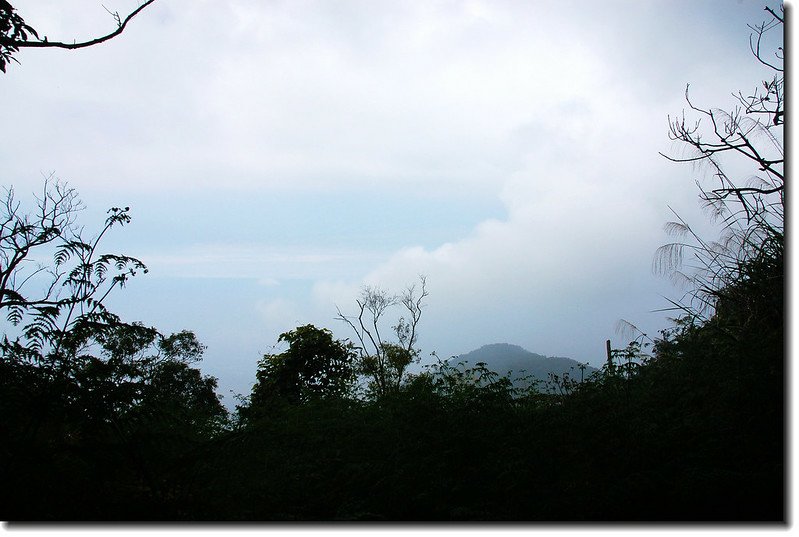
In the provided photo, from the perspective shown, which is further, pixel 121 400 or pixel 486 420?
pixel 486 420

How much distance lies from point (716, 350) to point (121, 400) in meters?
3.53

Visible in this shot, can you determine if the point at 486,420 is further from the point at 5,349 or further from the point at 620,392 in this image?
the point at 5,349

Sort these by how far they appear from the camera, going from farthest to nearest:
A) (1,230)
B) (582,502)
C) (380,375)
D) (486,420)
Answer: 1. (380,375)
2. (1,230)
3. (486,420)
4. (582,502)

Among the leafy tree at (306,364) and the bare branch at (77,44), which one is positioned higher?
the bare branch at (77,44)

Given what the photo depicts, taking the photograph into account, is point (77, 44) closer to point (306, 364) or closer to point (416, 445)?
point (416, 445)

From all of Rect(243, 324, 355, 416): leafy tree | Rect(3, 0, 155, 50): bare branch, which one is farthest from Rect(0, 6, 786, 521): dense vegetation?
Rect(243, 324, 355, 416): leafy tree

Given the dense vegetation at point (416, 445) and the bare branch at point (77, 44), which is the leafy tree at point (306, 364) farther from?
the bare branch at point (77, 44)

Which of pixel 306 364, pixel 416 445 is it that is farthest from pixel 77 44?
pixel 306 364

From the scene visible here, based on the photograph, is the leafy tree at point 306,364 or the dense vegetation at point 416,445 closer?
the dense vegetation at point 416,445

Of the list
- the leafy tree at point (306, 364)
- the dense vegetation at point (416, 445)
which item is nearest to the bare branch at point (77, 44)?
the dense vegetation at point (416, 445)

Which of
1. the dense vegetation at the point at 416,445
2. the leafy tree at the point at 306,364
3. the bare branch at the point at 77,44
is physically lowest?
the dense vegetation at the point at 416,445

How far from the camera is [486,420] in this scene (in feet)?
10.8

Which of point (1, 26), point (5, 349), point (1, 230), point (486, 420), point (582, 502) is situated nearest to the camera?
point (582, 502)

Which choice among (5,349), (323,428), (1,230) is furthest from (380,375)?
(5,349)
